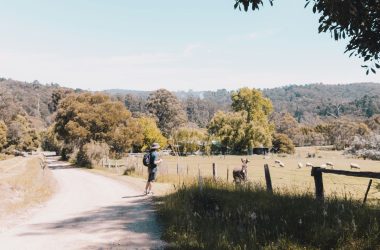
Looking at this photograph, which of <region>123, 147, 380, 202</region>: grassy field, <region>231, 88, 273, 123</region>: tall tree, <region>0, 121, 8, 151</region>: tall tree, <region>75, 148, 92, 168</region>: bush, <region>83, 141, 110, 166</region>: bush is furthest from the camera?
<region>231, 88, 273, 123</region>: tall tree

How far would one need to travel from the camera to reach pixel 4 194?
14.7 m

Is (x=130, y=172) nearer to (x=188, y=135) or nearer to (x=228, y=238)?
(x=228, y=238)

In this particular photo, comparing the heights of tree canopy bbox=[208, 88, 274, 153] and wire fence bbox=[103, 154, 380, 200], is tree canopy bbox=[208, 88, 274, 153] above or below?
above

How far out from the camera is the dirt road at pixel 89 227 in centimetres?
841

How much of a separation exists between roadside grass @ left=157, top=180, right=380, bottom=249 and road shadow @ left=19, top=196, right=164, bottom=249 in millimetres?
437

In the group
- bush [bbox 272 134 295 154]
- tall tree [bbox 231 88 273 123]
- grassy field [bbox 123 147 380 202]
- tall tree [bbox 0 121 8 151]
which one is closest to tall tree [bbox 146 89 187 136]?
bush [bbox 272 134 295 154]

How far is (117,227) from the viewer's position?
10.1 metres

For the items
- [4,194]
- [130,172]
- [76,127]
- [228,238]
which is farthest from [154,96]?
[228,238]

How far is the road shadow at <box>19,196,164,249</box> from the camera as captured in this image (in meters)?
8.38

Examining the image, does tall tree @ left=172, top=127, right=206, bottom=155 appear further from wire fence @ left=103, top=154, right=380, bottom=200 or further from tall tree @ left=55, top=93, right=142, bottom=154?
wire fence @ left=103, top=154, right=380, bottom=200

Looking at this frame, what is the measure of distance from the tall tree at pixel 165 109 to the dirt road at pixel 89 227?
360 feet

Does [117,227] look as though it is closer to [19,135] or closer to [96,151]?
[96,151]

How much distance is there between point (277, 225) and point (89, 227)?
16.8ft

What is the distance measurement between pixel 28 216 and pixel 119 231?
4.23 metres
